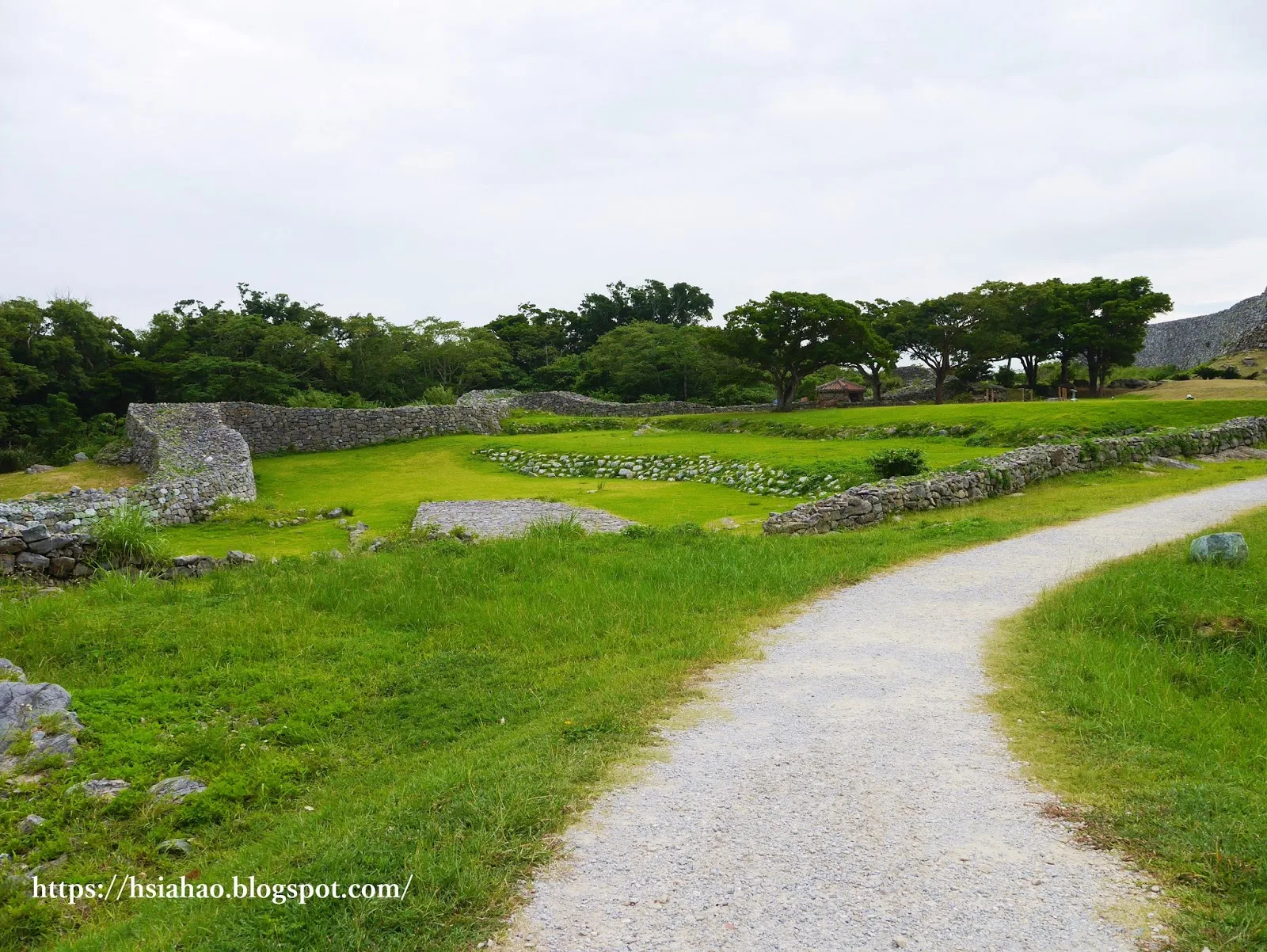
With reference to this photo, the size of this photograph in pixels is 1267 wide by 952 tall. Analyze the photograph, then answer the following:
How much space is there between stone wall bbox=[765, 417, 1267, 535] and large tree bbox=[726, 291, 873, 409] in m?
15.3

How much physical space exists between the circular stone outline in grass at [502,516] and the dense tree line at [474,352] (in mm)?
18512

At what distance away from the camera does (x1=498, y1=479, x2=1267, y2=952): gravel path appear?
3061 millimetres

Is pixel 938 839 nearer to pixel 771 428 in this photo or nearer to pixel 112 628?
pixel 112 628

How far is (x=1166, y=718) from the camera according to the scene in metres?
5.08

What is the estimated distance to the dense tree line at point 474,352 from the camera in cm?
3341

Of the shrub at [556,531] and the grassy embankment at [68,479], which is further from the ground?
the grassy embankment at [68,479]

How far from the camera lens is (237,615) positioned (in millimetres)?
8023

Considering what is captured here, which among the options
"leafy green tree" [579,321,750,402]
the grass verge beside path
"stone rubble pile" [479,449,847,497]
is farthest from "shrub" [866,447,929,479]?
"leafy green tree" [579,321,750,402]

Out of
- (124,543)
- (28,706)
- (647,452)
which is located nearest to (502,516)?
(124,543)

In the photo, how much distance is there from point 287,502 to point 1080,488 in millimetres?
19256

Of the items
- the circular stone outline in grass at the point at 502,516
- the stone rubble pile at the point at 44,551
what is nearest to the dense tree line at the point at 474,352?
the circular stone outline in grass at the point at 502,516

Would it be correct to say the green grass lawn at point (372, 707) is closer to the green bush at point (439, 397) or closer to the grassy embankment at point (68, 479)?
the grassy embankment at point (68, 479)

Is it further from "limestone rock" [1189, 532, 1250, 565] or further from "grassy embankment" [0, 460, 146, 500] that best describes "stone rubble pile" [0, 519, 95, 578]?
"limestone rock" [1189, 532, 1250, 565]

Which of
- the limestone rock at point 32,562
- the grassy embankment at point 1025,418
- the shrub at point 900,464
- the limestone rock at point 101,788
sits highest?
the grassy embankment at point 1025,418
